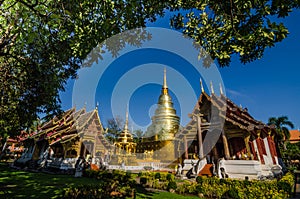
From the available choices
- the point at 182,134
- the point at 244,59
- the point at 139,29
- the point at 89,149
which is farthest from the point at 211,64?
the point at 89,149

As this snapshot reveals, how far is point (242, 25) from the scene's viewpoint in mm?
4570

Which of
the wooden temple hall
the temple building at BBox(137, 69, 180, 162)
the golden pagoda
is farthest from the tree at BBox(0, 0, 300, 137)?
the golden pagoda

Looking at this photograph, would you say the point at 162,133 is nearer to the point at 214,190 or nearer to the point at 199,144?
the point at 199,144

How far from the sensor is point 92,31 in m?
4.80

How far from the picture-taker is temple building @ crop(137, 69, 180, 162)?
28.0 meters

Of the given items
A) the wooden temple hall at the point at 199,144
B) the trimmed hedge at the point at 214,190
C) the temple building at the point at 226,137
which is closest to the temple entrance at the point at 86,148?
the wooden temple hall at the point at 199,144

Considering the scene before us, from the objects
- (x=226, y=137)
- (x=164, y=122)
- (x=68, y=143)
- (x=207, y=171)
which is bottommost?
(x=207, y=171)

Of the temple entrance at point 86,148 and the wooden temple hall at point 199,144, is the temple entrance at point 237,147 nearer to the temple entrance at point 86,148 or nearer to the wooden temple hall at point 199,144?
the wooden temple hall at point 199,144

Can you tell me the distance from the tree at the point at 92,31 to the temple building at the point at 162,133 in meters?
21.5

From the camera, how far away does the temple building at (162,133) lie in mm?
28000

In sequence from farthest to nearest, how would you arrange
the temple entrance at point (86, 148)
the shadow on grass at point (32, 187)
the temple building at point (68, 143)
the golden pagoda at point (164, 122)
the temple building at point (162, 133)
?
the golden pagoda at point (164, 122) < the temple building at point (162, 133) < the temple entrance at point (86, 148) < the temple building at point (68, 143) < the shadow on grass at point (32, 187)

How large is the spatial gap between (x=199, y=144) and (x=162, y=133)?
624 inches

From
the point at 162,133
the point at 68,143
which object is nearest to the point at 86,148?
the point at 68,143

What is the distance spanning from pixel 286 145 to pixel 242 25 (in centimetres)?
3509
